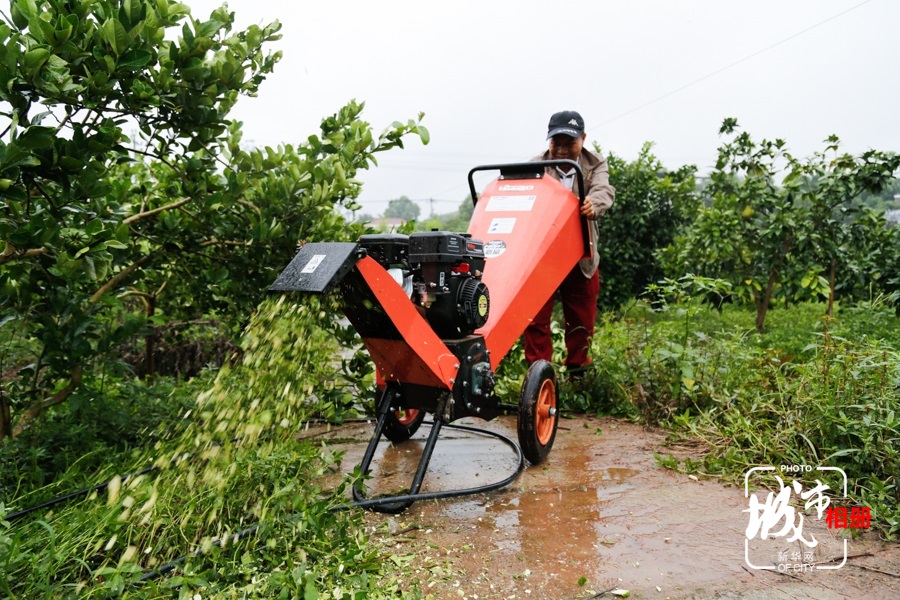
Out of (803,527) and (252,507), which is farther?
(803,527)

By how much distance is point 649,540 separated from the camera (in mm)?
2492

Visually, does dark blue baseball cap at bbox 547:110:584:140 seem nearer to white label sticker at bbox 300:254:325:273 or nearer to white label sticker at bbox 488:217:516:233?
white label sticker at bbox 488:217:516:233

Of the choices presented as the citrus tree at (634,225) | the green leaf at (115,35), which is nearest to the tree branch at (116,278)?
the green leaf at (115,35)

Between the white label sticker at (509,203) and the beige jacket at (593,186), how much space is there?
1.02 ft

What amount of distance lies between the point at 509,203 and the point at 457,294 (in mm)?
975

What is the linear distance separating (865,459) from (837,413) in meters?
0.28

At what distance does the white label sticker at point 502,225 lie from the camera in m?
3.62

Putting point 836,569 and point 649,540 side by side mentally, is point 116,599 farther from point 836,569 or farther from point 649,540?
point 836,569

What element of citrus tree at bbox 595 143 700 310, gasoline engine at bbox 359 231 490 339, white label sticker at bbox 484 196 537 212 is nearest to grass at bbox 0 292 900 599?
gasoline engine at bbox 359 231 490 339

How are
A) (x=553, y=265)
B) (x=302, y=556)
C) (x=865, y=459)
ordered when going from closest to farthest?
(x=302, y=556) < (x=865, y=459) < (x=553, y=265)

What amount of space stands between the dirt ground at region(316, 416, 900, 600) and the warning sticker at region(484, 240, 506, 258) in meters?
1.05

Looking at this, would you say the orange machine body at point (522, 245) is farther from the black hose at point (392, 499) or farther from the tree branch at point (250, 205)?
the tree branch at point (250, 205)

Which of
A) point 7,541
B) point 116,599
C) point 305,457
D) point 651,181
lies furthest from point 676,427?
point 651,181

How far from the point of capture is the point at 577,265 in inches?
168
